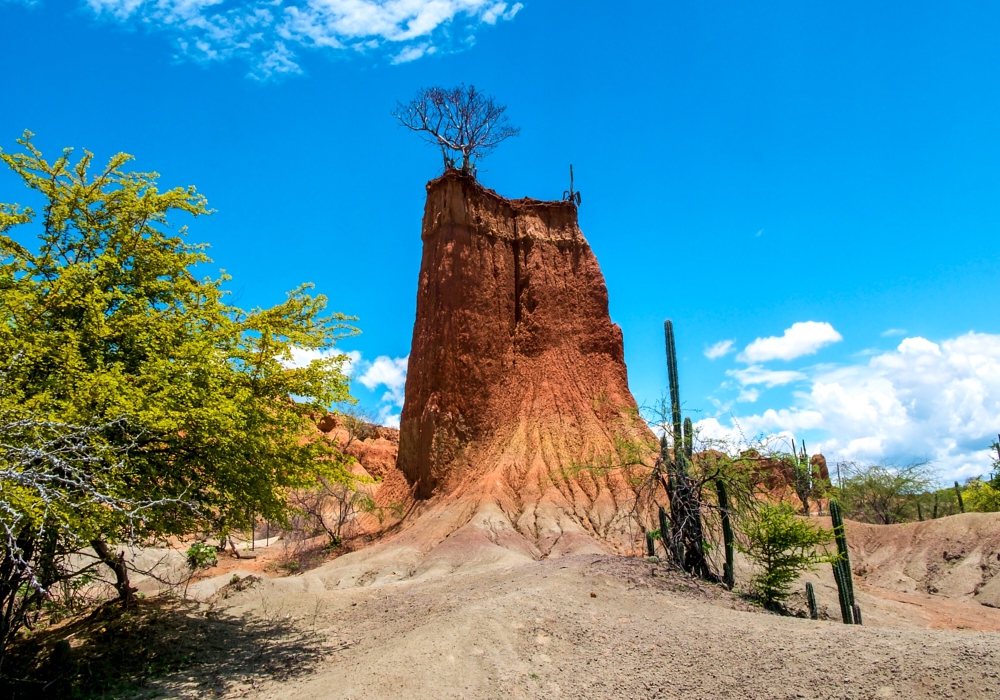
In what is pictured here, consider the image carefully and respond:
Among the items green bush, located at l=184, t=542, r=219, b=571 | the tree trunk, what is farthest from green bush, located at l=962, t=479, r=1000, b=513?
the tree trunk

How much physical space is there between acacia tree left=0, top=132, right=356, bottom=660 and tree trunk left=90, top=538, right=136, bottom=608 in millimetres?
48

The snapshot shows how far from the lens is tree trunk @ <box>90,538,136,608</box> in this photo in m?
10.7

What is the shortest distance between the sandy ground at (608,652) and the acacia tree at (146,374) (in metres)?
2.99

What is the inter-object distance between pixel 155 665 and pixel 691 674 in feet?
27.7

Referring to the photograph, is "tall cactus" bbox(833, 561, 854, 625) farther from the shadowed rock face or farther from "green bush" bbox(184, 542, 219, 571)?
"green bush" bbox(184, 542, 219, 571)

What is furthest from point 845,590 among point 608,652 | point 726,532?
point 608,652

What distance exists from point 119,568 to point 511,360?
1748 centimetres

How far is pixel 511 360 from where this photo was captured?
27.2 metres

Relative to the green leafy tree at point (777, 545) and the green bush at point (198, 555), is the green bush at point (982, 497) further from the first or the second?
the green bush at point (198, 555)

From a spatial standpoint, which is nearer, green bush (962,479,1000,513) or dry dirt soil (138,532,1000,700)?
dry dirt soil (138,532,1000,700)

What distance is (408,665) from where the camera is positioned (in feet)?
31.4

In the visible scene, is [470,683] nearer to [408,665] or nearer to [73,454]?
[408,665]

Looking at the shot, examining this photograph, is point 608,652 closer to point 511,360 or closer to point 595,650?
point 595,650

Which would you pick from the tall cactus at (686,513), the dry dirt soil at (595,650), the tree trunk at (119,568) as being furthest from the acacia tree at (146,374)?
the tall cactus at (686,513)
